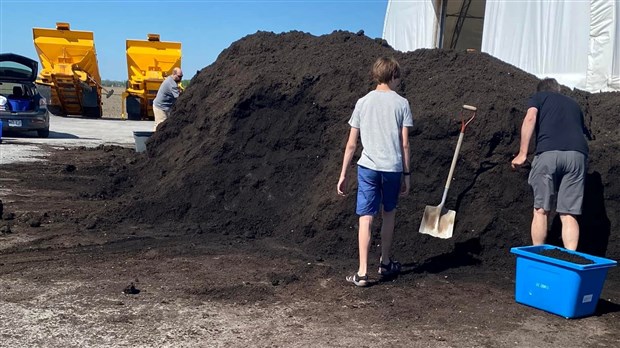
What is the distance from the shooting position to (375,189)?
5.78 metres

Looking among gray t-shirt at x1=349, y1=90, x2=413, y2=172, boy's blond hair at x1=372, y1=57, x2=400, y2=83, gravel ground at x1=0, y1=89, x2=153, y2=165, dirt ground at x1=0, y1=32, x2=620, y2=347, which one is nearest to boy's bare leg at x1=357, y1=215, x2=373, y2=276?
dirt ground at x1=0, y1=32, x2=620, y2=347

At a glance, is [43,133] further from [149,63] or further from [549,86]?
[549,86]

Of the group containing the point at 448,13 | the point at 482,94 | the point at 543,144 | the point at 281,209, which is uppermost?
the point at 448,13

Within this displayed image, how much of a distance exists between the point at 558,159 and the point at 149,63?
2264 centimetres

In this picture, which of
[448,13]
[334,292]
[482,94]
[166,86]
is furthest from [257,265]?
[448,13]

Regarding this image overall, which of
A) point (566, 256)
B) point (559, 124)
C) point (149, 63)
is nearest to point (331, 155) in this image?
point (559, 124)

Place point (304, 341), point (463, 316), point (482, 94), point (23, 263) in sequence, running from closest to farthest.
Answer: point (304, 341) < point (463, 316) < point (23, 263) < point (482, 94)

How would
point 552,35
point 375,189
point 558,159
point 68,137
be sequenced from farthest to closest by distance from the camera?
1. point 68,137
2. point 552,35
3. point 558,159
4. point 375,189

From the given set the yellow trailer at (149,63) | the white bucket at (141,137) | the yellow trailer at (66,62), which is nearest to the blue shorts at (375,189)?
the white bucket at (141,137)

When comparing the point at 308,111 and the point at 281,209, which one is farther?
the point at 308,111

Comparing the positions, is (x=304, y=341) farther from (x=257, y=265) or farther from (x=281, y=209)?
(x=281, y=209)

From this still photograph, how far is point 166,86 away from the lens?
1308cm

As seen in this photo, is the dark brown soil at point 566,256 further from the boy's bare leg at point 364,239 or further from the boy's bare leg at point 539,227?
the boy's bare leg at point 364,239

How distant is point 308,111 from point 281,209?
1613 millimetres
